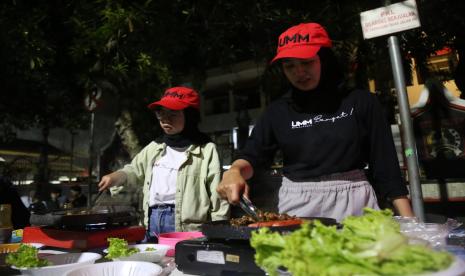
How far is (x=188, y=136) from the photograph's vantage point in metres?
3.23

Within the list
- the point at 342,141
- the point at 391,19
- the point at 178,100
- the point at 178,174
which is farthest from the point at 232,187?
the point at 391,19

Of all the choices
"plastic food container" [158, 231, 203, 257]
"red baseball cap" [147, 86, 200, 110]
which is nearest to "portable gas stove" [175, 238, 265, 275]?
"plastic food container" [158, 231, 203, 257]

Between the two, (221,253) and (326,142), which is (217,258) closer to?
(221,253)

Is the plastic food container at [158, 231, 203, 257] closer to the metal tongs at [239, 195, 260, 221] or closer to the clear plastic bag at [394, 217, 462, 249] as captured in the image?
the metal tongs at [239, 195, 260, 221]

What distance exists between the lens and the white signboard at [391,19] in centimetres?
254

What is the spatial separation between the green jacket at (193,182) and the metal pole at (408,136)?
1.36 meters

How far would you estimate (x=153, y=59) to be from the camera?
14.6ft

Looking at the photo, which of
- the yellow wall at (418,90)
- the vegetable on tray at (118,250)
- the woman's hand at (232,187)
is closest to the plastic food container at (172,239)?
the vegetable on tray at (118,250)

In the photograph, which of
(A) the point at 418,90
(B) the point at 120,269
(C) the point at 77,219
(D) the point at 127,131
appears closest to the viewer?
(B) the point at 120,269

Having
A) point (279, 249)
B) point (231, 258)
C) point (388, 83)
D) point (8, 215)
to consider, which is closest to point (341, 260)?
point (279, 249)

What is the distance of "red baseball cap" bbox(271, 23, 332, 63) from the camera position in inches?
79.1

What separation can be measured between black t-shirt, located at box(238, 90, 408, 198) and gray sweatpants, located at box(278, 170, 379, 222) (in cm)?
5

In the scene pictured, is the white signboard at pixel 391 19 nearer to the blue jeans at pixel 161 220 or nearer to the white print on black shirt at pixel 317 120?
the white print on black shirt at pixel 317 120

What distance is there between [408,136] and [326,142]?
3.04 feet
